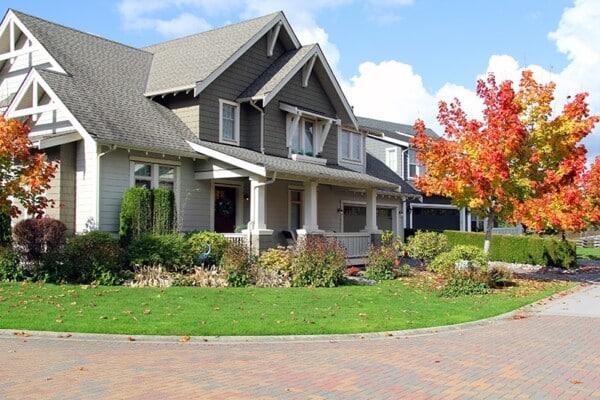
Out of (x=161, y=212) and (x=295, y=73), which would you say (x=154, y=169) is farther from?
(x=295, y=73)

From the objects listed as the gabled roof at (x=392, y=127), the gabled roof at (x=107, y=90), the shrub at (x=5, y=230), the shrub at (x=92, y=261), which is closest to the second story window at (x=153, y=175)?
the gabled roof at (x=107, y=90)

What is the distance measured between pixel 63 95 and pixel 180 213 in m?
5.01

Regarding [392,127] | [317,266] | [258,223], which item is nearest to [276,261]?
[317,266]

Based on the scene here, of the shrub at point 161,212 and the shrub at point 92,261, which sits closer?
the shrub at point 92,261

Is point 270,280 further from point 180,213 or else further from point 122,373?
point 122,373

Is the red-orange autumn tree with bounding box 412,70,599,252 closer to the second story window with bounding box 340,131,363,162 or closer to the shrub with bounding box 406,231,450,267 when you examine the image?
the shrub with bounding box 406,231,450,267

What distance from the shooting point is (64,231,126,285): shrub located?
15.6 metres

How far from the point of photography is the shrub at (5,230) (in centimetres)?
1702

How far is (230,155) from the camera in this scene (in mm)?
19812

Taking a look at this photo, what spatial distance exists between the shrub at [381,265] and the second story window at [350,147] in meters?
8.85

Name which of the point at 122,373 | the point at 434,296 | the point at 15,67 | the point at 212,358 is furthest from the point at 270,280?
the point at 15,67

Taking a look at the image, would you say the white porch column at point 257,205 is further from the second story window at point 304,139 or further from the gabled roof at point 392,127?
the gabled roof at point 392,127

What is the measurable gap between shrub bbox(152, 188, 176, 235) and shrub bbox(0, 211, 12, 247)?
3.88 metres

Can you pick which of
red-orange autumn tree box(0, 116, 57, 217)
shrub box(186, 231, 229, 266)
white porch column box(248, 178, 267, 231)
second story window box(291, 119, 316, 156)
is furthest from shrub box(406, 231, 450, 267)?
red-orange autumn tree box(0, 116, 57, 217)
